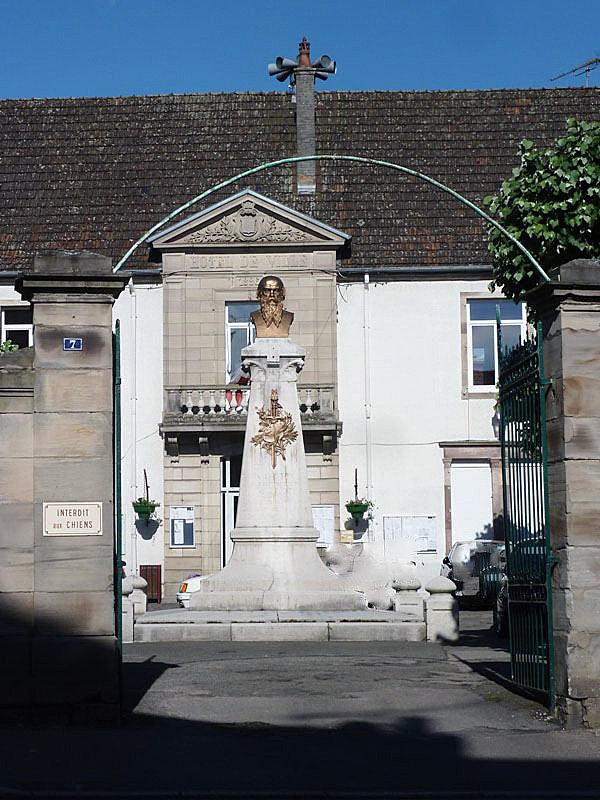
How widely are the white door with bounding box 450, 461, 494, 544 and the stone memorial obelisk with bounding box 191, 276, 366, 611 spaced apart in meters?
12.7

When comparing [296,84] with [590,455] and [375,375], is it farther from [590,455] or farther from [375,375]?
[590,455]

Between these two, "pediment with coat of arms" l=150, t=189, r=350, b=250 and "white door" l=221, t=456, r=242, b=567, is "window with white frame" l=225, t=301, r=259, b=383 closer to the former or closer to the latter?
"pediment with coat of arms" l=150, t=189, r=350, b=250

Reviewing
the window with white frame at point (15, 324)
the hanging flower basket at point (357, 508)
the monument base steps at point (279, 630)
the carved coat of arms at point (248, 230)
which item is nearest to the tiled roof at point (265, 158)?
the window with white frame at point (15, 324)

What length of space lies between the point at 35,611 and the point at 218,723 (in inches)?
64.3

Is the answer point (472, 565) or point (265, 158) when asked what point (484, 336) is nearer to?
point (472, 565)

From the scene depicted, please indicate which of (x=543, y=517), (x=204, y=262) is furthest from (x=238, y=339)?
(x=543, y=517)

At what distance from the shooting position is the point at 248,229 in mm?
35281

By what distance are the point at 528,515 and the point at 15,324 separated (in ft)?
81.3

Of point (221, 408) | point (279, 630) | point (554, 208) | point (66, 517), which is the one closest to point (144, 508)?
point (221, 408)

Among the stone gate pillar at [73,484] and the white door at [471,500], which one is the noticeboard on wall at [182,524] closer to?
the white door at [471,500]

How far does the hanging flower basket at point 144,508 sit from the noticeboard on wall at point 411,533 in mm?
5379

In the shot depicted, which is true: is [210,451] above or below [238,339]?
below

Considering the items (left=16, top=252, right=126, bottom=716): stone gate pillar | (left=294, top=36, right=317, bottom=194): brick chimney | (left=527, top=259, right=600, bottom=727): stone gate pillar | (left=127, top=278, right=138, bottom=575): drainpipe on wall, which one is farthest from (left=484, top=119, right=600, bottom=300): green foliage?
(left=294, top=36, right=317, bottom=194): brick chimney

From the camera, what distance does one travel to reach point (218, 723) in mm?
11539
